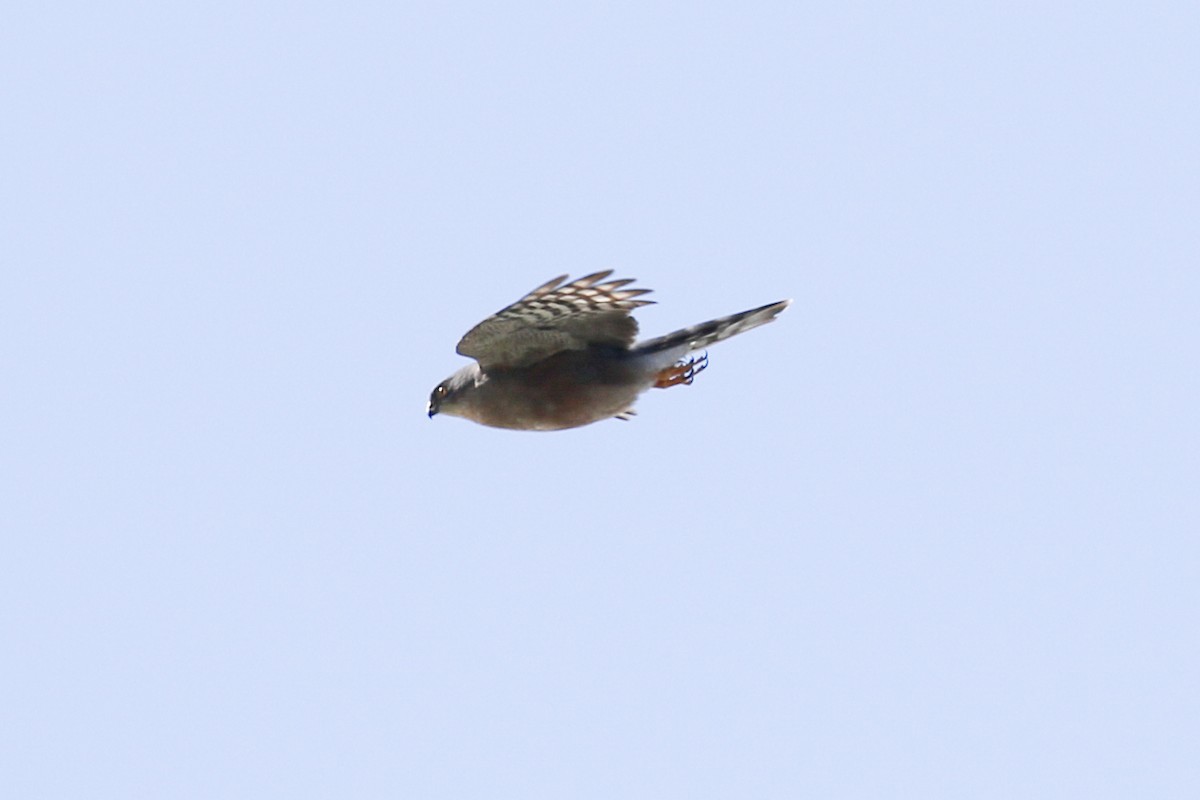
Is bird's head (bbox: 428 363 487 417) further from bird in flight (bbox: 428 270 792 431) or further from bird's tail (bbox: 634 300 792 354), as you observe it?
bird's tail (bbox: 634 300 792 354)

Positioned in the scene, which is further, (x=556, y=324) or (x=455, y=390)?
(x=455, y=390)

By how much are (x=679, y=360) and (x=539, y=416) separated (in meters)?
1.31

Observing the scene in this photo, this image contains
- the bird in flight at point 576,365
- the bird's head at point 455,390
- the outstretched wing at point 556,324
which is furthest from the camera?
the bird's head at point 455,390

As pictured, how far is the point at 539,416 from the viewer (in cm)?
1466

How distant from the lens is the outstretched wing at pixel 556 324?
13.4 meters

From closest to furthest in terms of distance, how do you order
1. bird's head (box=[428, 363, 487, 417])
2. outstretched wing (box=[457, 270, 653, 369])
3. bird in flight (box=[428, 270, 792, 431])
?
1. outstretched wing (box=[457, 270, 653, 369])
2. bird in flight (box=[428, 270, 792, 431])
3. bird's head (box=[428, 363, 487, 417])

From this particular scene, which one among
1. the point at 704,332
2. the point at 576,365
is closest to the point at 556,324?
the point at 576,365

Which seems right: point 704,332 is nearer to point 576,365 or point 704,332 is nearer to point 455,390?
point 576,365

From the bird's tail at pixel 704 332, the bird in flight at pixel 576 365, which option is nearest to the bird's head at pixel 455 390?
the bird in flight at pixel 576 365

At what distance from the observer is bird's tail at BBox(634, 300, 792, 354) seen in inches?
570

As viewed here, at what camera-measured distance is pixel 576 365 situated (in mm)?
14492

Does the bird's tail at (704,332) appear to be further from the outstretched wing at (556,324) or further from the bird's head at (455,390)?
the bird's head at (455,390)

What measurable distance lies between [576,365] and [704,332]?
44.6 inches

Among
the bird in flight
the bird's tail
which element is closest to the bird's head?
the bird in flight
